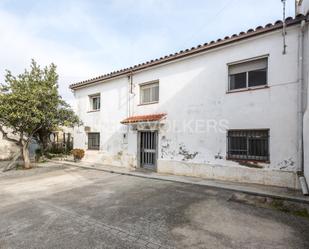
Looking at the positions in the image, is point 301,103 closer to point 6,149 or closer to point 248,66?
point 248,66

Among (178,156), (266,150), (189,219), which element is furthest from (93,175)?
(266,150)

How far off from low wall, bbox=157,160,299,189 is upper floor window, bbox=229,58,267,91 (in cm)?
324

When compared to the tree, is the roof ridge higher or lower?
higher

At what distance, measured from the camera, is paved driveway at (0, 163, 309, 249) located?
338cm

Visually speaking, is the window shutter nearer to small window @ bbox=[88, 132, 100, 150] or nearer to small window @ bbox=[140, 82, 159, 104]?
small window @ bbox=[140, 82, 159, 104]

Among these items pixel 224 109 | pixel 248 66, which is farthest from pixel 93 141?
pixel 248 66

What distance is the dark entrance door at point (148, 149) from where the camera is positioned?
992 centimetres

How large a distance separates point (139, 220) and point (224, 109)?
5.50 metres

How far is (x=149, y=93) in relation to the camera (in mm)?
10500

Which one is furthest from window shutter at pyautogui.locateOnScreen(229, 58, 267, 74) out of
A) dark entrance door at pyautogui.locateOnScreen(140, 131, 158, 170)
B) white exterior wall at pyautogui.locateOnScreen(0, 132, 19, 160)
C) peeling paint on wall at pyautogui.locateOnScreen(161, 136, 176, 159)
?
white exterior wall at pyautogui.locateOnScreen(0, 132, 19, 160)

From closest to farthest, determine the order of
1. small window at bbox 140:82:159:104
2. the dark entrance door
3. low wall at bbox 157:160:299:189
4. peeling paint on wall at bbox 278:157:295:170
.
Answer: peeling paint on wall at bbox 278:157:295:170, low wall at bbox 157:160:299:189, the dark entrance door, small window at bbox 140:82:159:104

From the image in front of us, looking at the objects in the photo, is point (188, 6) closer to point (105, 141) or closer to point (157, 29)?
point (157, 29)

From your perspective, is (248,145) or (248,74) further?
(248,74)

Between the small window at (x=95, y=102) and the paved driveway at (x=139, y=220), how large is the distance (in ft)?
23.1
